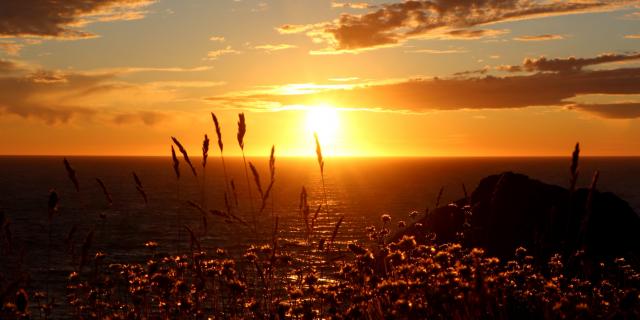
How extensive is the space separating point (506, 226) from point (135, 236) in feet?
241

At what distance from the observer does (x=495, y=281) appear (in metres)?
7.00

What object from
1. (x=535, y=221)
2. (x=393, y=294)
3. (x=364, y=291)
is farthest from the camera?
(x=535, y=221)

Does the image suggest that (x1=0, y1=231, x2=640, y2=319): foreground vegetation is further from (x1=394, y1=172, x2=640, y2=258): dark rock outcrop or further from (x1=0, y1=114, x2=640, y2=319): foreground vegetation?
(x1=394, y1=172, x2=640, y2=258): dark rock outcrop

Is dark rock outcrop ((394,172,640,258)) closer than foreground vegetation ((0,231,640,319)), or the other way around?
foreground vegetation ((0,231,640,319))

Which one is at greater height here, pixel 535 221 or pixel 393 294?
pixel 393 294

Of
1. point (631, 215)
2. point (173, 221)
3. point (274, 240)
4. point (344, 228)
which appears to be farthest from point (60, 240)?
point (274, 240)

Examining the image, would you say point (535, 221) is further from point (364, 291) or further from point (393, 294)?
point (393, 294)

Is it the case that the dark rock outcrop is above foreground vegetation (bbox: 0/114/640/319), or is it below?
below

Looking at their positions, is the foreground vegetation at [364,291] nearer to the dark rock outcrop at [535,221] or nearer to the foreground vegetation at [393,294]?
the foreground vegetation at [393,294]

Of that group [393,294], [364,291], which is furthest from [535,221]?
[393,294]

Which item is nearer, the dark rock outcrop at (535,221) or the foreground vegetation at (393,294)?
the foreground vegetation at (393,294)

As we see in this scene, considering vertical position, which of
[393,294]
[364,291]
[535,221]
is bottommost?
[535,221]

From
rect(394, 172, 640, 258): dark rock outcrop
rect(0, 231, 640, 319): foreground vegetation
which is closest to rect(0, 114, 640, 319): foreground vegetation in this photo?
rect(0, 231, 640, 319): foreground vegetation

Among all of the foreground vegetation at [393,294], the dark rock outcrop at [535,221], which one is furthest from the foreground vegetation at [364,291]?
the dark rock outcrop at [535,221]
